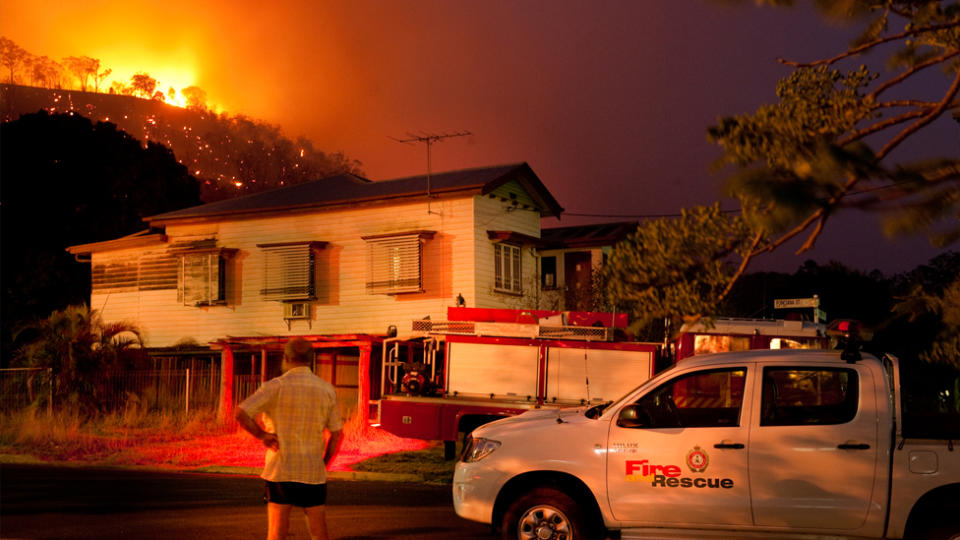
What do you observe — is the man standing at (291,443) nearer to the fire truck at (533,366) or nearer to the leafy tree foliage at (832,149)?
the leafy tree foliage at (832,149)

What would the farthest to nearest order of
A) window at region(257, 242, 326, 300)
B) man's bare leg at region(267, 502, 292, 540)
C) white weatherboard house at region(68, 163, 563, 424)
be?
window at region(257, 242, 326, 300), white weatherboard house at region(68, 163, 563, 424), man's bare leg at region(267, 502, 292, 540)

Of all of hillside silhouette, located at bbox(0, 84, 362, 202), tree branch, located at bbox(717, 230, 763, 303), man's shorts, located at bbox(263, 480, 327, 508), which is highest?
hillside silhouette, located at bbox(0, 84, 362, 202)

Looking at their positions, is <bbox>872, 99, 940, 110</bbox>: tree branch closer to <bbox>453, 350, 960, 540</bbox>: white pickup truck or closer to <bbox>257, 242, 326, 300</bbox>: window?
<bbox>453, 350, 960, 540</bbox>: white pickup truck

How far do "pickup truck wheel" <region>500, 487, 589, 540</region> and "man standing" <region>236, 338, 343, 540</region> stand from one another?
5.63ft

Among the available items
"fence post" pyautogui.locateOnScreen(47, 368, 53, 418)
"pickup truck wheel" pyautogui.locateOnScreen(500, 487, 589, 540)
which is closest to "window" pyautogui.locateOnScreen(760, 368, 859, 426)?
"pickup truck wheel" pyautogui.locateOnScreen(500, 487, 589, 540)

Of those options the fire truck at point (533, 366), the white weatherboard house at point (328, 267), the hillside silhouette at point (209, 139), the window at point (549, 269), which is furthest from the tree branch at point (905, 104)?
the hillside silhouette at point (209, 139)

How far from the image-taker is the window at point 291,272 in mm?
29594

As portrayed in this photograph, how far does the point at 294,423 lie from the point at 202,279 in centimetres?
2626

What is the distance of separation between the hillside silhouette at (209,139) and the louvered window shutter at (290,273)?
49982mm

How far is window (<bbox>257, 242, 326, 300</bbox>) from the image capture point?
1165 inches

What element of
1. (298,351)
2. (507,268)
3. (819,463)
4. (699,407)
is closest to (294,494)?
(298,351)

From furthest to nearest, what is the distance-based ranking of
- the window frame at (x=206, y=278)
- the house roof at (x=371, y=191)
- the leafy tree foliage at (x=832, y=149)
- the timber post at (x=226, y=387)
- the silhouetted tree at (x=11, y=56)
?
the silhouetted tree at (x=11, y=56), the window frame at (x=206, y=278), the house roof at (x=371, y=191), the timber post at (x=226, y=387), the leafy tree foliage at (x=832, y=149)

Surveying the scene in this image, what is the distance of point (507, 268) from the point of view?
95.5 ft

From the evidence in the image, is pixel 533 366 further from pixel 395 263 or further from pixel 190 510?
pixel 395 263
